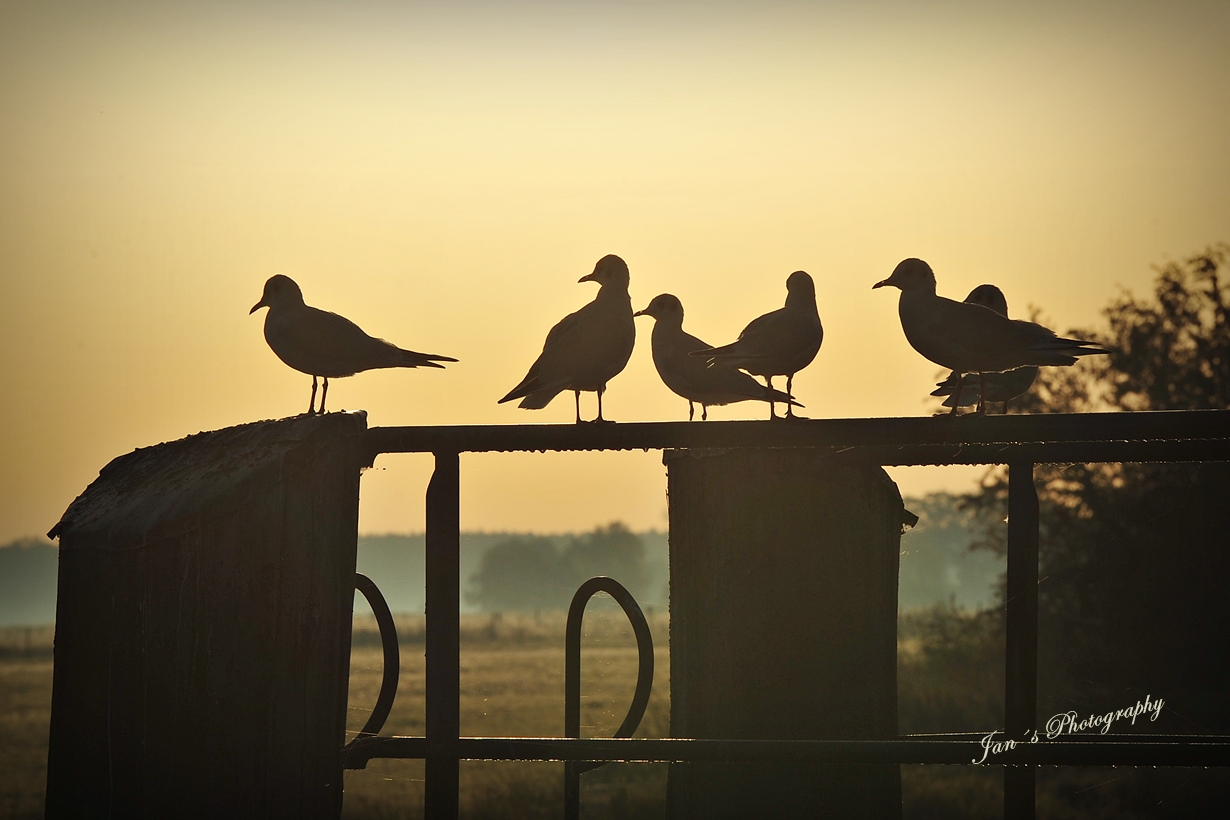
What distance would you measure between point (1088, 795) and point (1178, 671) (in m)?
10.6

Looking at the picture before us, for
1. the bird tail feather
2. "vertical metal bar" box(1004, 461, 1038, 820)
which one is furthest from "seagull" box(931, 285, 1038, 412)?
"vertical metal bar" box(1004, 461, 1038, 820)

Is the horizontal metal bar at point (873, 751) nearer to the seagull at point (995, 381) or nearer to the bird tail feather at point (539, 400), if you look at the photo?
the bird tail feather at point (539, 400)

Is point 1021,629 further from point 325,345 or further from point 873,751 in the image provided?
point 325,345

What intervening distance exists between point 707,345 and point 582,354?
365cm

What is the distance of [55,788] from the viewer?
9.14 ft

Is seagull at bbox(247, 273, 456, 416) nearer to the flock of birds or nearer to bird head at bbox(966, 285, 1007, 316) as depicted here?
the flock of birds

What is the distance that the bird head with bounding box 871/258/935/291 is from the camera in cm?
662

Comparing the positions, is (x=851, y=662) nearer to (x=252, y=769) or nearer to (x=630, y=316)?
(x=252, y=769)

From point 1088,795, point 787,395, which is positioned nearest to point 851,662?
point 787,395

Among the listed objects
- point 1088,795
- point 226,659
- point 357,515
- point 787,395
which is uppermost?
point 787,395

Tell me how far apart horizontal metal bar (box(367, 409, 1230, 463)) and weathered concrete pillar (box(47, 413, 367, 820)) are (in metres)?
0.42

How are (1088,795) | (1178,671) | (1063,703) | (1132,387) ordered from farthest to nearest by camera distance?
(1088,795) → (1132,387) → (1063,703) → (1178,671)

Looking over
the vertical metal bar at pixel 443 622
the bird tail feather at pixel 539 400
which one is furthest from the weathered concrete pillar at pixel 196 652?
the bird tail feather at pixel 539 400

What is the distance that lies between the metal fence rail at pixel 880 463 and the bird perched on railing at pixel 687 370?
17.2 ft
